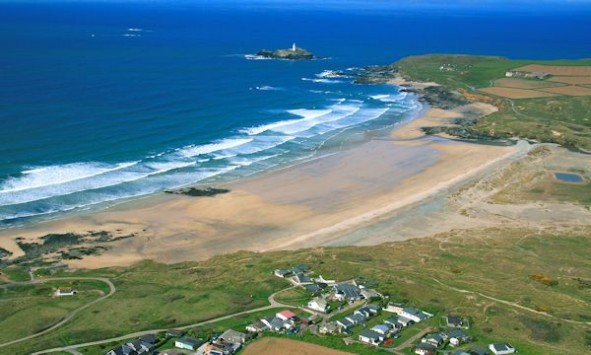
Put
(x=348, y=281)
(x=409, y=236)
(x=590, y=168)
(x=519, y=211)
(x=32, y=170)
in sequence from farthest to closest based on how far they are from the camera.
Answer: (x=590, y=168)
(x=32, y=170)
(x=519, y=211)
(x=409, y=236)
(x=348, y=281)

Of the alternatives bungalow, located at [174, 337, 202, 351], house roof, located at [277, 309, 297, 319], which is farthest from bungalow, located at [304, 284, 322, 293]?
bungalow, located at [174, 337, 202, 351]

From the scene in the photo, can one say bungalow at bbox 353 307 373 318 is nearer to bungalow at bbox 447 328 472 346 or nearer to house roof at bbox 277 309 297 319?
house roof at bbox 277 309 297 319

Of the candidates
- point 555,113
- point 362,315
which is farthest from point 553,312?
point 555,113

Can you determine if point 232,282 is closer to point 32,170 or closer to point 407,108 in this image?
point 32,170

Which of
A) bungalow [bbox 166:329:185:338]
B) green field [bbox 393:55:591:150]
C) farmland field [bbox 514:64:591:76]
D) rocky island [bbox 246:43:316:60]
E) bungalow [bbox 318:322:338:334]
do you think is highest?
rocky island [bbox 246:43:316:60]

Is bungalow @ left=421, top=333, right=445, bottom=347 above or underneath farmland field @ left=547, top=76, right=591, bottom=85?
underneath

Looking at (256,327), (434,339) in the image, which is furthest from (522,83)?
(256,327)
